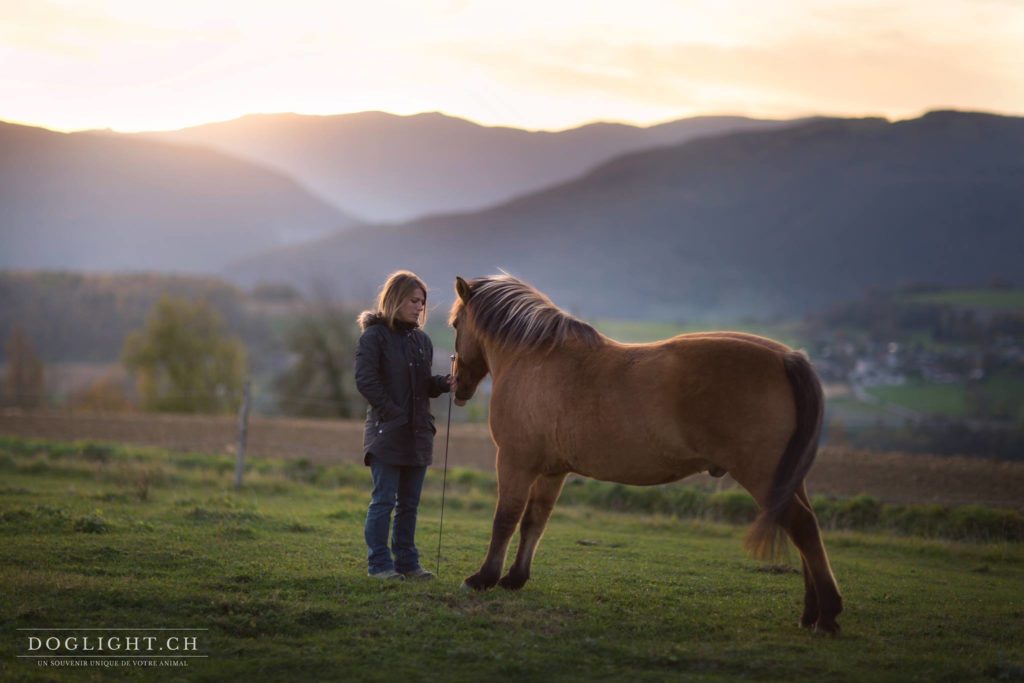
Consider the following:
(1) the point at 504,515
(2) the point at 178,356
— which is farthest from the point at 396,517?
(2) the point at 178,356

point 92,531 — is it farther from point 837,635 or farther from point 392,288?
point 837,635

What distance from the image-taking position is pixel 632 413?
610 centimetres

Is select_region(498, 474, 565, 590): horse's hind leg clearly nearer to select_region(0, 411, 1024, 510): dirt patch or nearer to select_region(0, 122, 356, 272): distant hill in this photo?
select_region(0, 411, 1024, 510): dirt patch

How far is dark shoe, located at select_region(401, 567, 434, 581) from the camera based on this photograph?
709 centimetres

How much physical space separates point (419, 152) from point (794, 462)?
122502 millimetres

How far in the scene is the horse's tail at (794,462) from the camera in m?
5.57

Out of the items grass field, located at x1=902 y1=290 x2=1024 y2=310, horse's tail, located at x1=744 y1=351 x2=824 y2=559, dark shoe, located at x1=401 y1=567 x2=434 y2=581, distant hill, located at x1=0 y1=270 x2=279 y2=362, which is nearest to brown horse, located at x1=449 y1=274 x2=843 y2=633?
horse's tail, located at x1=744 y1=351 x2=824 y2=559

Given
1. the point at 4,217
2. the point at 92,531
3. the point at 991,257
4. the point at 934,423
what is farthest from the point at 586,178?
the point at 92,531

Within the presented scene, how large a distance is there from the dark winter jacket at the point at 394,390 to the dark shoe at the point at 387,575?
35.5 inches

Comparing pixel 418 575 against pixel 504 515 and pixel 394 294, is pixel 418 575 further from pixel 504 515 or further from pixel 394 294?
pixel 394 294

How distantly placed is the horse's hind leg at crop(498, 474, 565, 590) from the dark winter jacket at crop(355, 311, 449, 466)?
94 cm

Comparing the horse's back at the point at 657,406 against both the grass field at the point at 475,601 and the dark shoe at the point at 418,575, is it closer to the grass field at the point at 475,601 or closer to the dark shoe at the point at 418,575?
the grass field at the point at 475,601

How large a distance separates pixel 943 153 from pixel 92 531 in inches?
5524

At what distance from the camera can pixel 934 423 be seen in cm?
2944
